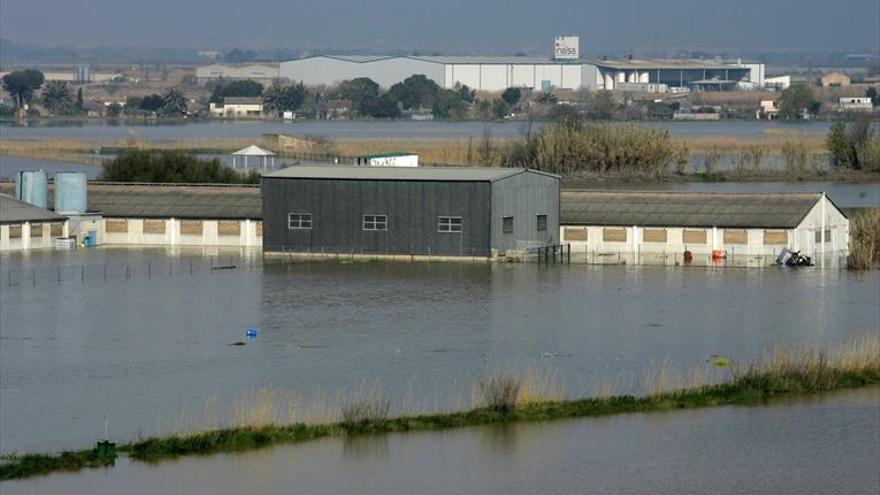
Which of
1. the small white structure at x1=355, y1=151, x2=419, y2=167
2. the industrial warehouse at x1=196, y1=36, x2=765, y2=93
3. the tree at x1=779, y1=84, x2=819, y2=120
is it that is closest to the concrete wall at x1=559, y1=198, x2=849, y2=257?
the small white structure at x1=355, y1=151, x2=419, y2=167

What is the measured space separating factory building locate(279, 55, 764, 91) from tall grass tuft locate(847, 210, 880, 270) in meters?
120

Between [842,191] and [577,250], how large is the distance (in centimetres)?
1688

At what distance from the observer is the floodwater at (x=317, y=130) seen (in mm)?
83688

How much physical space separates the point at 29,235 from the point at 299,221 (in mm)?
4859

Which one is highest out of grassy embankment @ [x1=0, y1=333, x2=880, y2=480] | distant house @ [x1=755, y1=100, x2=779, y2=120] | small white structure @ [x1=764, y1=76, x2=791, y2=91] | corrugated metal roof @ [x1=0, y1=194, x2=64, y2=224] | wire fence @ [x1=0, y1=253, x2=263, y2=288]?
small white structure @ [x1=764, y1=76, x2=791, y2=91]

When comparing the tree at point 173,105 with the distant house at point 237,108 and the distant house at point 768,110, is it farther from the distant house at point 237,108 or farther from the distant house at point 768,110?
the distant house at point 768,110

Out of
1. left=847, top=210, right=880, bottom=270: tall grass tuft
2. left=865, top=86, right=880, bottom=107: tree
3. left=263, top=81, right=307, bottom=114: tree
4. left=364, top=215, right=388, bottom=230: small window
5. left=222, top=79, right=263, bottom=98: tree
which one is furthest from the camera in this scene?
left=222, top=79, right=263, bottom=98: tree

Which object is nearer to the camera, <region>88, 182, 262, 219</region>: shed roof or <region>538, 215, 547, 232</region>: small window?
<region>538, 215, 547, 232</region>: small window

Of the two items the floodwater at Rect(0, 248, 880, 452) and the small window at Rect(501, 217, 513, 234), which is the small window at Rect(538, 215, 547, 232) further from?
the floodwater at Rect(0, 248, 880, 452)

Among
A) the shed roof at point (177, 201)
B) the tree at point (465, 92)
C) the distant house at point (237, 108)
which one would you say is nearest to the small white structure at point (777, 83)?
the tree at point (465, 92)

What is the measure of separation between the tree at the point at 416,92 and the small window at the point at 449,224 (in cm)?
10206

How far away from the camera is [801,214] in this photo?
102 ft

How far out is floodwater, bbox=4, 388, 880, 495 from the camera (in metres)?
15.0

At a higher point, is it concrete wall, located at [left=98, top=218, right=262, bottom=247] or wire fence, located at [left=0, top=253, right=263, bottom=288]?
concrete wall, located at [left=98, top=218, right=262, bottom=247]
